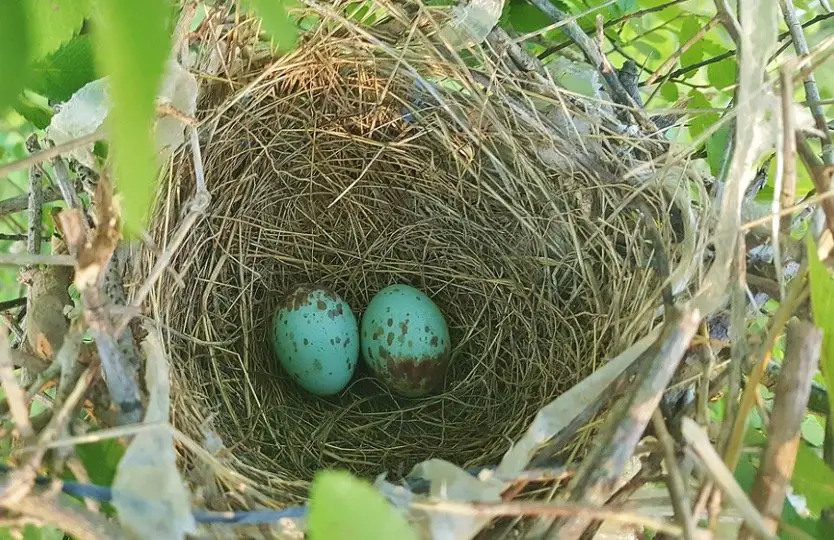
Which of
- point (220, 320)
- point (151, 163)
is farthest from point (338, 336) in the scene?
point (151, 163)

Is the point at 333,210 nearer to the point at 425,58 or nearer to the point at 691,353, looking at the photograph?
the point at 425,58

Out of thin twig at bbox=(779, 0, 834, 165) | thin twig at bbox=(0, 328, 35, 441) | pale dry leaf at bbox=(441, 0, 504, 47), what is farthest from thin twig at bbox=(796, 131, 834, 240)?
thin twig at bbox=(0, 328, 35, 441)

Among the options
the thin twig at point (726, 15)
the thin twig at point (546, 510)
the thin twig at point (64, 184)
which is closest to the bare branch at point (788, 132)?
the thin twig at point (726, 15)

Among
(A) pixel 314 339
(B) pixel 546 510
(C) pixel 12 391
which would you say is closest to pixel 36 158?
(C) pixel 12 391

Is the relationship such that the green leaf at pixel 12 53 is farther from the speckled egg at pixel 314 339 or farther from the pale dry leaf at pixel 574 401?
the speckled egg at pixel 314 339

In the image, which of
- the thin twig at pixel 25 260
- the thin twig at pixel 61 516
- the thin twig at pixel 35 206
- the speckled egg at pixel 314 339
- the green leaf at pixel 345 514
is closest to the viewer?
the green leaf at pixel 345 514
